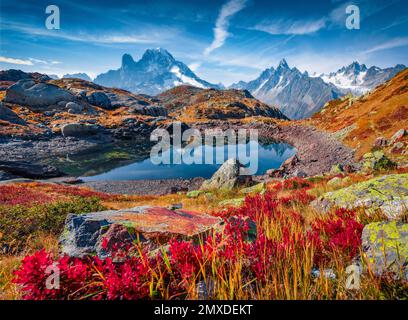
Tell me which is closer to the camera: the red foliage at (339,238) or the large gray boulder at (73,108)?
the red foliage at (339,238)

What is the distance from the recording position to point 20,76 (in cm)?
15625

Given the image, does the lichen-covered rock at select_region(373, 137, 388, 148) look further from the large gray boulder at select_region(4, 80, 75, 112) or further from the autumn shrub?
the large gray boulder at select_region(4, 80, 75, 112)

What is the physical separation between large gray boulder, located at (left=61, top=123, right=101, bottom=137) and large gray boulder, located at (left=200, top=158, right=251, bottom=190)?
200 ft

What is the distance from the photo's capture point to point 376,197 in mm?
7496

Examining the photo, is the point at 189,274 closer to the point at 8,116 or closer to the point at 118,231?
the point at 118,231

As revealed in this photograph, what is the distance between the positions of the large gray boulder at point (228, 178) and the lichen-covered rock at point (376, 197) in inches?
622

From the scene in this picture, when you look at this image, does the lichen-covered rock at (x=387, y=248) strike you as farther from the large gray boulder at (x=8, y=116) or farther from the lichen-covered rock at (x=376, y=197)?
the large gray boulder at (x=8, y=116)

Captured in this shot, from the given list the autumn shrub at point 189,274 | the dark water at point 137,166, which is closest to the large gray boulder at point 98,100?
the dark water at point 137,166

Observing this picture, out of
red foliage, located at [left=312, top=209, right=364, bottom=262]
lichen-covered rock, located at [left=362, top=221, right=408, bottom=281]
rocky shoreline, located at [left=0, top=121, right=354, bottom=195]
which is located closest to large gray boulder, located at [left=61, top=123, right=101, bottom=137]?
rocky shoreline, located at [left=0, top=121, right=354, bottom=195]

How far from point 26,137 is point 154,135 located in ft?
125

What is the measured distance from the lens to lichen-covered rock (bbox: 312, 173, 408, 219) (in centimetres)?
650

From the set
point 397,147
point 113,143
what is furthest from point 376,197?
point 113,143

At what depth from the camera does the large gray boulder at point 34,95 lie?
92312 millimetres

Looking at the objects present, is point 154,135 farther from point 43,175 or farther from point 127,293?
point 127,293
